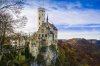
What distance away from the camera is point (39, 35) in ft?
157

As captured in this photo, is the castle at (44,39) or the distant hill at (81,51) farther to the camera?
the distant hill at (81,51)

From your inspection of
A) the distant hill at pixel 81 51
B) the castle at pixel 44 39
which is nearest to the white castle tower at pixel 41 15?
the castle at pixel 44 39

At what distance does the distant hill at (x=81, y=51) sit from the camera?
60.6 m

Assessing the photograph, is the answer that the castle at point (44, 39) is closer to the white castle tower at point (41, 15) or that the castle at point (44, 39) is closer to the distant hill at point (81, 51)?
the white castle tower at point (41, 15)

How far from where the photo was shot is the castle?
47031 mm

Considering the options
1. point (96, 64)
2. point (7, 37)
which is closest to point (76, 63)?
point (96, 64)

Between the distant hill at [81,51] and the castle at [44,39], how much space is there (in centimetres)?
855

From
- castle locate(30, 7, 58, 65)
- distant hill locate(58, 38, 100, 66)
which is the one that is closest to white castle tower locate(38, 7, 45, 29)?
castle locate(30, 7, 58, 65)

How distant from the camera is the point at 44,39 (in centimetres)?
4812

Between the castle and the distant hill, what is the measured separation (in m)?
8.55

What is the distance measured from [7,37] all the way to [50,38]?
34029 millimetres

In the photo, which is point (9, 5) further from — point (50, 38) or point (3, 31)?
point (50, 38)

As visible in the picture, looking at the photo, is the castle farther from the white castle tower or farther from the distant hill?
the distant hill

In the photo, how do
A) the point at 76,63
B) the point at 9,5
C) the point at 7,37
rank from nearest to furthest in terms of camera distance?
the point at 9,5
the point at 7,37
the point at 76,63
